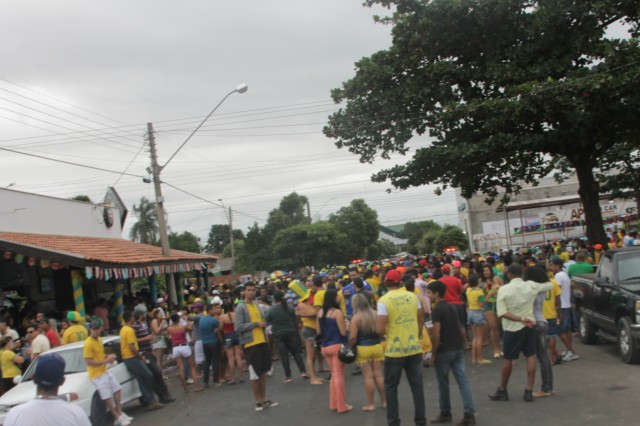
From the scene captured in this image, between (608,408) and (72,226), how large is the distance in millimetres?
22045

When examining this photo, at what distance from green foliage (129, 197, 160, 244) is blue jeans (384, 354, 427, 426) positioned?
62230mm

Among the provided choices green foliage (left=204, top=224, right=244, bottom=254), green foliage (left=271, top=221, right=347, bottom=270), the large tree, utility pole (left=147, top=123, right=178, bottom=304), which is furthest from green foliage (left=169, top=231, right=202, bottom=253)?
the large tree

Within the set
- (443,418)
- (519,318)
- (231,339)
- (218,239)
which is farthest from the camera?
(218,239)

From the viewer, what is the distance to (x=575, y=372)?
9.43m

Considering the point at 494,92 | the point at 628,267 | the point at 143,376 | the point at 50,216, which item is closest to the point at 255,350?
the point at 143,376

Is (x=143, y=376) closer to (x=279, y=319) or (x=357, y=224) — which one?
(x=279, y=319)

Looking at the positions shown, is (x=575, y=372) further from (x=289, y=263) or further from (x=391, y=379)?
(x=289, y=263)

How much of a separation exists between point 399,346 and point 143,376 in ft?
17.9

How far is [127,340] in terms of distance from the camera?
10.4 m

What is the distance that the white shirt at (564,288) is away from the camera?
1036 centimetres

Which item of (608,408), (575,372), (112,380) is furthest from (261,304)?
(608,408)

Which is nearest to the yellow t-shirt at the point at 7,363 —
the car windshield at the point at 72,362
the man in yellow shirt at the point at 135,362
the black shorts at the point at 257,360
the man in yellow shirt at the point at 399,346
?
the car windshield at the point at 72,362

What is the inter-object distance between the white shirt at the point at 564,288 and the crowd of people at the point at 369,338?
0.06 feet

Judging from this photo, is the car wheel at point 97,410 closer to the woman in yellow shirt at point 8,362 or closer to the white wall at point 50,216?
the woman in yellow shirt at point 8,362
